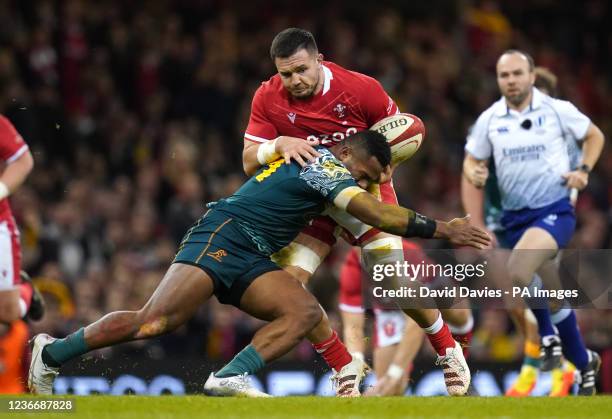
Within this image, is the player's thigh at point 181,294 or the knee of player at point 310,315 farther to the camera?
the knee of player at point 310,315

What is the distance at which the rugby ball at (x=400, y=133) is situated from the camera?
351 inches

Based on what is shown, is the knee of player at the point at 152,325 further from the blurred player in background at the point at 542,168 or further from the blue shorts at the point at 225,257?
the blurred player in background at the point at 542,168

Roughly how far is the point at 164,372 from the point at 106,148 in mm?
5527

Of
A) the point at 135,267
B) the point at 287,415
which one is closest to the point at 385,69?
the point at 135,267

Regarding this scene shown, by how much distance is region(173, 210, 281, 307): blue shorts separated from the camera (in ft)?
26.8

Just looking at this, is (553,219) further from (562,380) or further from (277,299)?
(277,299)

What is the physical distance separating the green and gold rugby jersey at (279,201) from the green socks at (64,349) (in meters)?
1.22

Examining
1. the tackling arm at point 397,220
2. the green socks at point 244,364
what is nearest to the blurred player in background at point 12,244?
the green socks at point 244,364

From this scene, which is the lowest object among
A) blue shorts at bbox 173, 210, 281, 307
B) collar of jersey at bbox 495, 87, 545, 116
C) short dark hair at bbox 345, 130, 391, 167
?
blue shorts at bbox 173, 210, 281, 307

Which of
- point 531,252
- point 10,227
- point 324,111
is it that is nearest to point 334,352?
point 324,111

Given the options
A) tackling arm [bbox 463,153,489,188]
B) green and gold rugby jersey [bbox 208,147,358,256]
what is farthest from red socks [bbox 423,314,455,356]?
tackling arm [bbox 463,153,489,188]

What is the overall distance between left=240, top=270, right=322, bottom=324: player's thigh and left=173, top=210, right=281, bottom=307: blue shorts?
0.15ft

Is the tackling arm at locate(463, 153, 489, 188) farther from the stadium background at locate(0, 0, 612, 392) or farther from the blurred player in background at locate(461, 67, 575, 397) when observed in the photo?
the stadium background at locate(0, 0, 612, 392)

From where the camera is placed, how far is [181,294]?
8.05 metres
